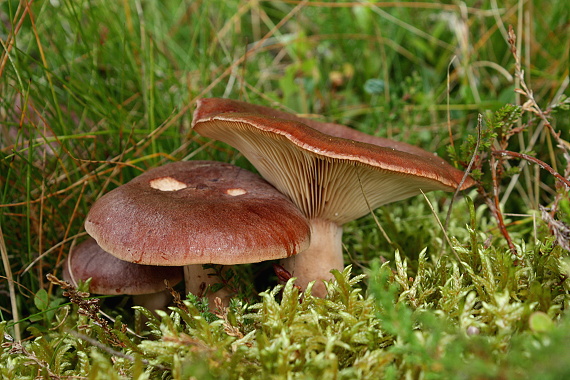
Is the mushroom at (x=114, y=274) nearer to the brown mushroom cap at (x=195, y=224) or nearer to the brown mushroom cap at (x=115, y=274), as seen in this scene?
the brown mushroom cap at (x=115, y=274)

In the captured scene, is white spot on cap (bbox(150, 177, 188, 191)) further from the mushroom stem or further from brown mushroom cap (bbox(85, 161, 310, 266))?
the mushroom stem

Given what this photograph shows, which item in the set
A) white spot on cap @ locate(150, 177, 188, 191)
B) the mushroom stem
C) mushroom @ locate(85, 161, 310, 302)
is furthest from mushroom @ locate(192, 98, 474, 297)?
white spot on cap @ locate(150, 177, 188, 191)

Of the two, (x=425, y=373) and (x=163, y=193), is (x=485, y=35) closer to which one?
(x=163, y=193)

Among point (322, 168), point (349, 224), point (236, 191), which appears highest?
point (322, 168)

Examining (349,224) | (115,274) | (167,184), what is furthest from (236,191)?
(349,224)

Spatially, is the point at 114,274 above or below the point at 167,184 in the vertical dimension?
below

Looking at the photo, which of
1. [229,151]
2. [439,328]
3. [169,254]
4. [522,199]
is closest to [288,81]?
[229,151]

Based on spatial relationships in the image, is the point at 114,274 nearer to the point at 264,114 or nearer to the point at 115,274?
the point at 115,274
